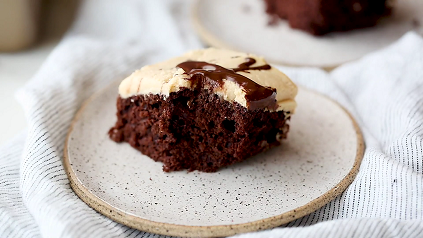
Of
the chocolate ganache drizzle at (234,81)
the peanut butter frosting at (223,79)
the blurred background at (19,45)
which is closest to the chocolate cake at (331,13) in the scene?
the peanut butter frosting at (223,79)

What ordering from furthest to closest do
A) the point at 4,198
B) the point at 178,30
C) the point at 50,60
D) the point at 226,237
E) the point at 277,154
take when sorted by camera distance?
1. the point at 178,30
2. the point at 50,60
3. the point at 277,154
4. the point at 4,198
5. the point at 226,237

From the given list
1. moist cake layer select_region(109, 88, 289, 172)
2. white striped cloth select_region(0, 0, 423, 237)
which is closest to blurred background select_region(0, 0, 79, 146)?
white striped cloth select_region(0, 0, 423, 237)

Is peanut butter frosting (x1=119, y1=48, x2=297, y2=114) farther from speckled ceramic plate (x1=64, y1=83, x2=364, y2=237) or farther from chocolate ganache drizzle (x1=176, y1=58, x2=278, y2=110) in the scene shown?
speckled ceramic plate (x1=64, y1=83, x2=364, y2=237)

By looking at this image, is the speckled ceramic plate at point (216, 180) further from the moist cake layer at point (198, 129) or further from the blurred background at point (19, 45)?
the blurred background at point (19, 45)

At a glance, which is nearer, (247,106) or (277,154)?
(247,106)

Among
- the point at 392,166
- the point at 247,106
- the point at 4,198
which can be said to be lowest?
the point at 4,198

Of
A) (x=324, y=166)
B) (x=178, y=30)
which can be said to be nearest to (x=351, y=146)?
(x=324, y=166)

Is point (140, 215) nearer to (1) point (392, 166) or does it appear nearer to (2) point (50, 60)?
(1) point (392, 166)

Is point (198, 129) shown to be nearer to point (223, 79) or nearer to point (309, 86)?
point (223, 79)
